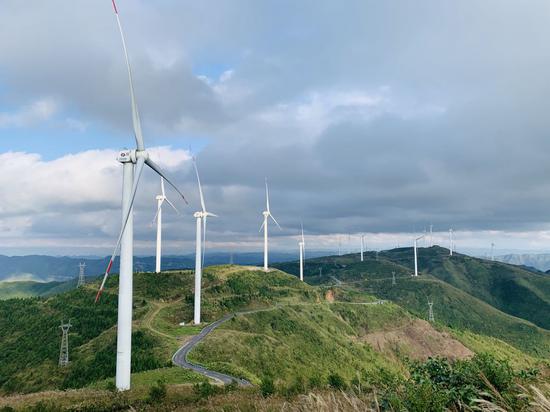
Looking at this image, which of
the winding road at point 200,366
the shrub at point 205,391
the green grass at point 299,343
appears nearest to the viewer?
the shrub at point 205,391

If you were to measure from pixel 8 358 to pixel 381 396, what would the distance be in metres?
134

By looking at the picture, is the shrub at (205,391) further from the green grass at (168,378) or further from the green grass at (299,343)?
the green grass at (168,378)

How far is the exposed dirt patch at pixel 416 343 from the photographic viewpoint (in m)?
172

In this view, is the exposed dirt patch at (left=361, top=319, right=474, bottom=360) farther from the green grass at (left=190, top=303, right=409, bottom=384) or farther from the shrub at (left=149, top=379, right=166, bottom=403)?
the shrub at (left=149, top=379, right=166, bottom=403)

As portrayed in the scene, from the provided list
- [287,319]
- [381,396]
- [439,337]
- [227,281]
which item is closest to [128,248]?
[381,396]

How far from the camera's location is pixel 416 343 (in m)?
179

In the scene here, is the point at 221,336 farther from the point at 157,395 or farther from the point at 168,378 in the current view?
the point at 157,395

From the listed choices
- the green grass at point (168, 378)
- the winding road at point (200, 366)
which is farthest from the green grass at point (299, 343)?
the green grass at point (168, 378)

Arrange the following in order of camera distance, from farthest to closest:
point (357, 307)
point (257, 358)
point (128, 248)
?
1. point (357, 307)
2. point (257, 358)
3. point (128, 248)

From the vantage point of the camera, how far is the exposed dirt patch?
6757 inches

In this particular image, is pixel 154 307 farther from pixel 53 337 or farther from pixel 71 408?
pixel 71 408

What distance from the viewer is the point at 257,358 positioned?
10106cm

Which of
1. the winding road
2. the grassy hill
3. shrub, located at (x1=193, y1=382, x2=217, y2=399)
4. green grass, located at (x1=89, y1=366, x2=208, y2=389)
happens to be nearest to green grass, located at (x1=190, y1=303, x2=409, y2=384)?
the grassy hill

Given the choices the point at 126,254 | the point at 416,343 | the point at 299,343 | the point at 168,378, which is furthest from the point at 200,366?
the point at 416,343
